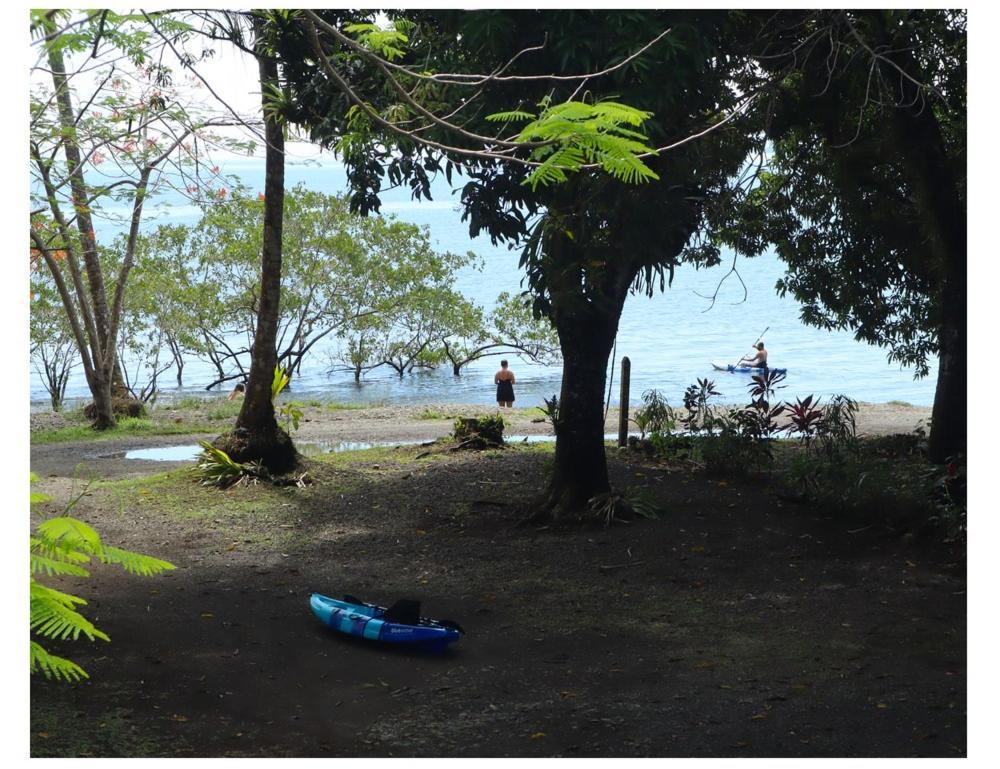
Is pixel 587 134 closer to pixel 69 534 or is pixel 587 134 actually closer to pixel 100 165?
pixel 69 534

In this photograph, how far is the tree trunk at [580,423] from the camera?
9.09 m

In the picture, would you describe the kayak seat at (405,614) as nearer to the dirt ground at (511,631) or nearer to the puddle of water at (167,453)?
the dirt ground at (511,631)

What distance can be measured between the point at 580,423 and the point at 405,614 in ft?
10.9

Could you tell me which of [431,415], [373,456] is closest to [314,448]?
[373,456]

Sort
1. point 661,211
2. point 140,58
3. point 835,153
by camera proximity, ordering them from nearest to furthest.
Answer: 1. point 661,211
2. point 140,58
3. point 835,153

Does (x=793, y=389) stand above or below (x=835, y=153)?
below

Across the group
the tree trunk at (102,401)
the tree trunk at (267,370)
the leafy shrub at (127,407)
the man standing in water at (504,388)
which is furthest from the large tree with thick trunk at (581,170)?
the man standing in water at (504,388)

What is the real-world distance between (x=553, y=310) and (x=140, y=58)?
11.9 feet

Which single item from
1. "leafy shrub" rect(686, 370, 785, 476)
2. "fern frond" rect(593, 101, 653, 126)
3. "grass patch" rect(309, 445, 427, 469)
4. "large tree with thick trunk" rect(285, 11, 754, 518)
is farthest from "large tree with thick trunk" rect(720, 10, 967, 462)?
"grass patch" rect(309, 445, 427, 469)

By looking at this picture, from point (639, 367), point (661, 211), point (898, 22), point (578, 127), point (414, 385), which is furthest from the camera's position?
point (639, 367)

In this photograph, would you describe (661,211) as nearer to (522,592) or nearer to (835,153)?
(522,592)

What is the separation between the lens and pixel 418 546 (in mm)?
8734

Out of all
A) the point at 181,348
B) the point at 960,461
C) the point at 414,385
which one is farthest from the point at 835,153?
the point at 181,348

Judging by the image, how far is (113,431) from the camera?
1608 cm
